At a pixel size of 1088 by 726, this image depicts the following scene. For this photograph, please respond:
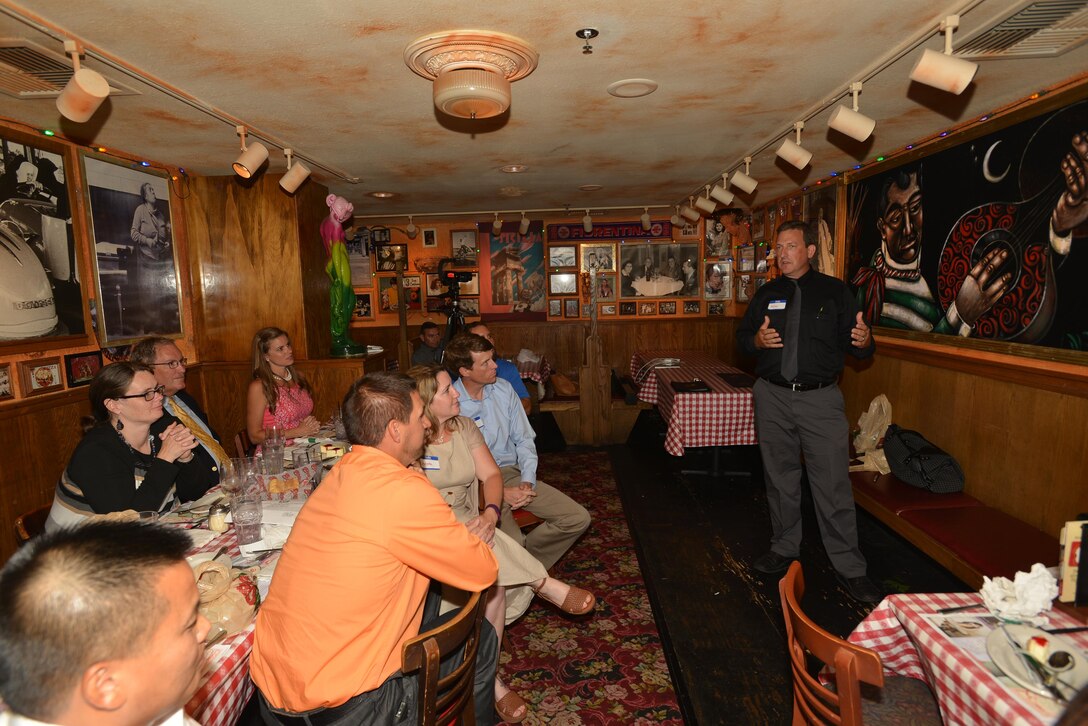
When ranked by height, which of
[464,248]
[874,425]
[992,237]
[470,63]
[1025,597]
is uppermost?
[470,63]

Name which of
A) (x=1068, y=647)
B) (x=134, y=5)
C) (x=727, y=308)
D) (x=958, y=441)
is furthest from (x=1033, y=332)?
(x=727, y=308)

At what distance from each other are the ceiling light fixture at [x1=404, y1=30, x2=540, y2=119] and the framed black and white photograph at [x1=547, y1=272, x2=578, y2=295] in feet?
20.7

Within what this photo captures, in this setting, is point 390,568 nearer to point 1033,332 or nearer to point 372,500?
point 372,500

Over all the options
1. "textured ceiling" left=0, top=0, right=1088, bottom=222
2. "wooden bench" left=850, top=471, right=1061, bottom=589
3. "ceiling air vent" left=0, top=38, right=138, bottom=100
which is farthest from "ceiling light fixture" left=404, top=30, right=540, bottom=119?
"wooden bench" left=850, top=471, right=1061, bottom=589

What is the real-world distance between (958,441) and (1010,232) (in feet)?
4.67

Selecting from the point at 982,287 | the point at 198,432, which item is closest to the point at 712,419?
the point at 982,287

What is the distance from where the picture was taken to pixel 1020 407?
3492mm

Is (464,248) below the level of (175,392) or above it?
above

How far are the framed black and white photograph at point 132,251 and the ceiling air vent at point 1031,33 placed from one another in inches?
203

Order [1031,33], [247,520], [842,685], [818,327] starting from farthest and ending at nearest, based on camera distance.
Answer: [818,327] → [1031,33] → [247,520] → [842,685]

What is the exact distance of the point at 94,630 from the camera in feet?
2.81

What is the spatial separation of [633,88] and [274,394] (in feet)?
9.71

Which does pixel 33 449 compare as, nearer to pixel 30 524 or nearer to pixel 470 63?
pixel 30 524

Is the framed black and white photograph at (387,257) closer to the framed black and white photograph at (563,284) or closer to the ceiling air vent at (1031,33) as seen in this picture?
the framed black and white photograph at (563,284)
